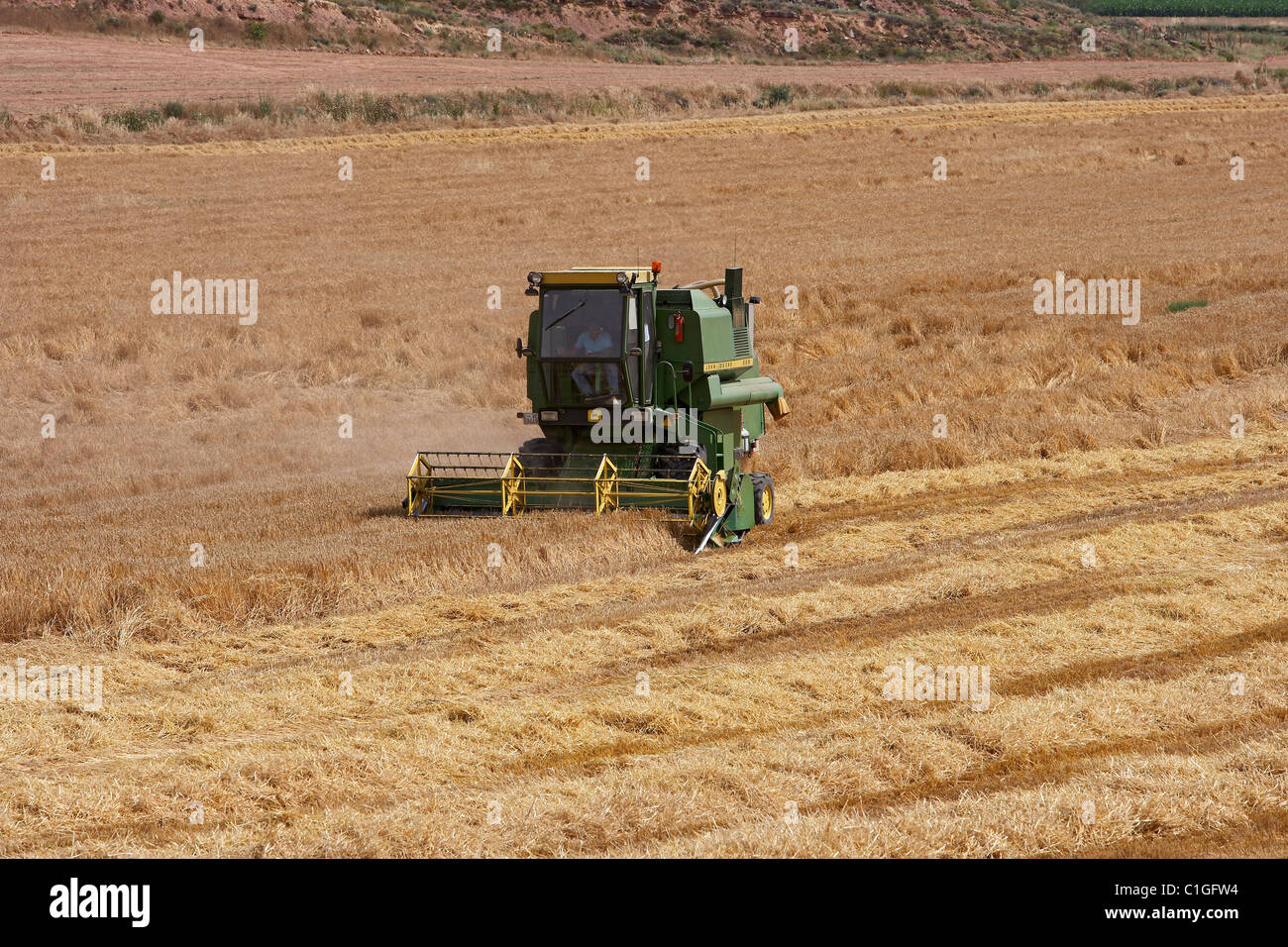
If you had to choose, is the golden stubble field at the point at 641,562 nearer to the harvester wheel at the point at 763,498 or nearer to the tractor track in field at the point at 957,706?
the tractor track in field at the point at 957,706

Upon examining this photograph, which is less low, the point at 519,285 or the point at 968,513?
the point at 519,285

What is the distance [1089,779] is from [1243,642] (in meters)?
3.12

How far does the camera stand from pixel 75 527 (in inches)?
523

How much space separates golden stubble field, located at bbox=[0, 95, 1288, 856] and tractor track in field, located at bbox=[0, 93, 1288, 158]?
19.4 ft

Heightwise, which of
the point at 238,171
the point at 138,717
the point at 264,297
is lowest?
the point at 138,717

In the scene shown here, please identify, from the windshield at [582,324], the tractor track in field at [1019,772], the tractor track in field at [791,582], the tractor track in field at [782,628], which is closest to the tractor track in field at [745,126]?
the windshield at [582,324]

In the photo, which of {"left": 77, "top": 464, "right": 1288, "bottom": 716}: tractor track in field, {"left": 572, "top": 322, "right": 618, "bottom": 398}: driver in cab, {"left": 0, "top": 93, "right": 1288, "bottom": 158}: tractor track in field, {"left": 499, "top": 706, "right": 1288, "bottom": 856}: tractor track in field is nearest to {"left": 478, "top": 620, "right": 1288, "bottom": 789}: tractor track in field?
{"left": 499, "top": 706, "right": 1288, "bottom": 856}: tractor track in field

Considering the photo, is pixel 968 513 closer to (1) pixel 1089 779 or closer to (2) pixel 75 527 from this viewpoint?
(1) pixel 1089 779

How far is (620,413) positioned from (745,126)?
30808mm

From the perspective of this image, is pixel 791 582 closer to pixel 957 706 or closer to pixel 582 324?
pixel 957 706

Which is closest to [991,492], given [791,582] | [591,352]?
[791,582]

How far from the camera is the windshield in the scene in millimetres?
13227

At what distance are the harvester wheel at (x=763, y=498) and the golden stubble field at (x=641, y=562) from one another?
1.44 ft

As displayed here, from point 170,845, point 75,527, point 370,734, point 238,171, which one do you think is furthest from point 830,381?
point 238,171
